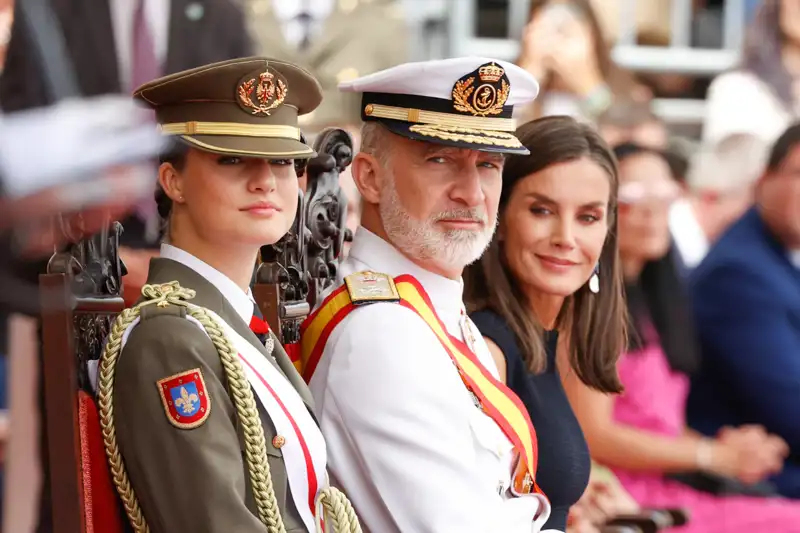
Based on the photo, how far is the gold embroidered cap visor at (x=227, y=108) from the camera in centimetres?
157

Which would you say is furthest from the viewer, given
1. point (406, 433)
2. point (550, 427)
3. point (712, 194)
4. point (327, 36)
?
point (712, 194)

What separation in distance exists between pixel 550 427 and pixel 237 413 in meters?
0.77

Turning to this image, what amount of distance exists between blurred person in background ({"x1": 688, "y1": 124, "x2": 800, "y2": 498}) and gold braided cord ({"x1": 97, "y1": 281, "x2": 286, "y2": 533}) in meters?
2.52

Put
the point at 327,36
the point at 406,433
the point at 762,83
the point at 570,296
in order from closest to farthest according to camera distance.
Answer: the point at 406,433 → the point at 570,296 → the point at 327,36 → the point at 762,83

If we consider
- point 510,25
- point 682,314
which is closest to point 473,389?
point 682,314

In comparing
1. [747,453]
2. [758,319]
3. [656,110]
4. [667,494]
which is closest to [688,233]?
[656,110]

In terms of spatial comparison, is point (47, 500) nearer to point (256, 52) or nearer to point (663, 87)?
point (256, 52)

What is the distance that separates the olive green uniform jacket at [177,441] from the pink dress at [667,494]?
1.92 metres

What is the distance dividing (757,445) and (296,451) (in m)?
2.31

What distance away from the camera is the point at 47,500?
4.42 feet

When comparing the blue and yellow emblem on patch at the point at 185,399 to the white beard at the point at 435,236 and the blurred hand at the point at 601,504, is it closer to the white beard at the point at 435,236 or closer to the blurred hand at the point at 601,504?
the white beard at the point at 435,236

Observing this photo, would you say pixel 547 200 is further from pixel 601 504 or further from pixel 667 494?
pixel 667 494

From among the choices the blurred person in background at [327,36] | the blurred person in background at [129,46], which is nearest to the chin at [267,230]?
the blurred person in background at [129,46]

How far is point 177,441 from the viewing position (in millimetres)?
1431
